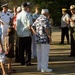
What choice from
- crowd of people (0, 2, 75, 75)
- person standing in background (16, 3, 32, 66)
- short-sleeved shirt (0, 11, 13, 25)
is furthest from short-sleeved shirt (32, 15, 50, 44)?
short-sleeved shirt (0, 11, 13, 25)

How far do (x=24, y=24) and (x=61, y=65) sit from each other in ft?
5.65

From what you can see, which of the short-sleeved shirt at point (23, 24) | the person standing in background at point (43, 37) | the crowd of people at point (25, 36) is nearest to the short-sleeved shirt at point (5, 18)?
the crowd of people at point (25, 36)

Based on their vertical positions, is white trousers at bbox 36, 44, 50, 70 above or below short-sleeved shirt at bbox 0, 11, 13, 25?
below

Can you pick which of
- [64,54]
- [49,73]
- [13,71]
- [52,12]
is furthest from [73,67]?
[52,12]

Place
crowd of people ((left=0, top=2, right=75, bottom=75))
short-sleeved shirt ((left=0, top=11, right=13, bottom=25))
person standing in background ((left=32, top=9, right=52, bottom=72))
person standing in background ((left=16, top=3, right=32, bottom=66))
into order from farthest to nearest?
short-sleeved shirt ((left=0, top=11, right=13, bottom=25))
person standing in background ((left=16, top=3, right=32, bottom=66))
person standing in background ((left=32, top=9, right=52, bottom=72))
crowd of people ((left=0, top=2, right=75, bottom=75))

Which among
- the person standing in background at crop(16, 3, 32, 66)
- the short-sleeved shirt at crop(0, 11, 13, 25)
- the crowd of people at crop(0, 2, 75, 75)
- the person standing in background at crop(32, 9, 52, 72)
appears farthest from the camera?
the short-sleeved shirt at crop(0, 11, 13, 25)

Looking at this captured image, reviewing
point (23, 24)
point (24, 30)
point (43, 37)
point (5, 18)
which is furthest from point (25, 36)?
point (5, 18)

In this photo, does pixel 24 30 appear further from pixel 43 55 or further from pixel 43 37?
pixel 43 55

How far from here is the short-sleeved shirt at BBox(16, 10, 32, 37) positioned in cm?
1011

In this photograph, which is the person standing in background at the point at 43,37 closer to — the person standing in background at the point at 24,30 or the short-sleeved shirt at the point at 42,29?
the short-sleeved shirt at the point at 42,29

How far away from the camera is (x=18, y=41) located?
1055 cm

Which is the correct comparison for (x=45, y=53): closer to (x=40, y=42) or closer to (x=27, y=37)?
(x=40, y=42)

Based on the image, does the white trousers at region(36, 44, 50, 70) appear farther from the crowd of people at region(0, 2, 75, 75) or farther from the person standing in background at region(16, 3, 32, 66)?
the person standing in background at region(16, 3, 32, 66)

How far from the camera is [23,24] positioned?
33.5ft
